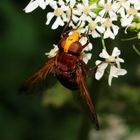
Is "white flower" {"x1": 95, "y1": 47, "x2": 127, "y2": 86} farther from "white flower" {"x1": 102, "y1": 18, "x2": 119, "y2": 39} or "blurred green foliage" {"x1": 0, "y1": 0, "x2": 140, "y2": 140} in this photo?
"blurred green foliage" {"x1": 0, "y1": 0, "x2": 140, "y2": 140}

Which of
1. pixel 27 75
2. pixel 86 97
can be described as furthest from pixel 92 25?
pixel 27 75

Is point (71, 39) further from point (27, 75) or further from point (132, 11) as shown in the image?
point (27, 75)

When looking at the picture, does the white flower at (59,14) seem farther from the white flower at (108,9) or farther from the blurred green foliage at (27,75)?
the blurred green foliage at (27,75)

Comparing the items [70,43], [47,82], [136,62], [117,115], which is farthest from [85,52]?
[136,62]

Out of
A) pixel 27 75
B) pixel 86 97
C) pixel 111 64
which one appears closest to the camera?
pixel 86 97

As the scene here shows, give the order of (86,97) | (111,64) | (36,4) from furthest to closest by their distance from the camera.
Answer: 1. (36,4)
2. (111,64)
3. (86,97)
